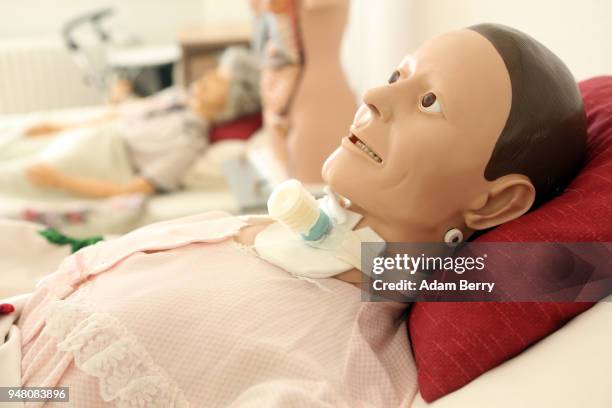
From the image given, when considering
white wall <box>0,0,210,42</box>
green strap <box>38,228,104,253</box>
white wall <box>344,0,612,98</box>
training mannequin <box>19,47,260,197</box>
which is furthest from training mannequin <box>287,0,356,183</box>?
white wall <box>0,0,210,42</box>

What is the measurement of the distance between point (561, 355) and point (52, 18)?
12.2 ft

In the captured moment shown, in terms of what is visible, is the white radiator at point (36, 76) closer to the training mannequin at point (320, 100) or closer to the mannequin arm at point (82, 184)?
the mannequin arm at point (82, 184)

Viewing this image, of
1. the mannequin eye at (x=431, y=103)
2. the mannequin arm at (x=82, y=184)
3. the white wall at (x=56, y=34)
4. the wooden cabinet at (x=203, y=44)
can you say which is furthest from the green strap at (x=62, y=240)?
the white wall at (x=56, y=34)

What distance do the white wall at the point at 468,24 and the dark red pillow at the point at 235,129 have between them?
0.51 meters

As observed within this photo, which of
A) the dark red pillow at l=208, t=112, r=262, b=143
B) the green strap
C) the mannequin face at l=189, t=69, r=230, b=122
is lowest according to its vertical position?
the dark red pillow at l=208, t=112, r=262, b=143

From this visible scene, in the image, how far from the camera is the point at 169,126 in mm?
2348

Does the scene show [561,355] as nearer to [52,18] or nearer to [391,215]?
[391,215]

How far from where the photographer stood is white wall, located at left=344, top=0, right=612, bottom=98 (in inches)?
43.6

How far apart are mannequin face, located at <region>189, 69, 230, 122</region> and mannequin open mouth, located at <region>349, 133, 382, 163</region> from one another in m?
1.66

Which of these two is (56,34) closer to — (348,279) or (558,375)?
(348,279)

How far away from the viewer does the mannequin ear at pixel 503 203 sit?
0.78 m

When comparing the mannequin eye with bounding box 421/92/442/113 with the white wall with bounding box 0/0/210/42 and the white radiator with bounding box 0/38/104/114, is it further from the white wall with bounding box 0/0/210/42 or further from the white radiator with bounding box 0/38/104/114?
the white wall with bounding box 0/0/210/42

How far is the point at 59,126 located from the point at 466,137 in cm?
204

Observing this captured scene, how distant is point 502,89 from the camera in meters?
0.75
